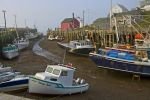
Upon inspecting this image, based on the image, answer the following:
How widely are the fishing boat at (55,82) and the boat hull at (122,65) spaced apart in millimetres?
7380

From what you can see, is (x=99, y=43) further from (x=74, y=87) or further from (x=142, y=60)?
(x=74, y=87)

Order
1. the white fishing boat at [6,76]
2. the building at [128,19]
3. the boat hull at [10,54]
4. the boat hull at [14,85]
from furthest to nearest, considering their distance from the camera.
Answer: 1. the boat hull at [10,54]
2. the building at [128,19]
3. the white fishing boat at [6,76]
4. the boat hull at [14,85]

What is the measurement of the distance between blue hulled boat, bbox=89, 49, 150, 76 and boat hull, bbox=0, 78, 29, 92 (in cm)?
918

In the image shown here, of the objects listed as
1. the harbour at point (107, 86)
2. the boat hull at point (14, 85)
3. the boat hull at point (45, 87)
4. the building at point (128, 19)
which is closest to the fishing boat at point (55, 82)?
the boat hull at point (45, 87)

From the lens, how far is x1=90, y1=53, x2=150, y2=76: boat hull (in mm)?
27611

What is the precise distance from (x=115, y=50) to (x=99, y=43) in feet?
67.1

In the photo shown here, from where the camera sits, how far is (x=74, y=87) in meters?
21.8

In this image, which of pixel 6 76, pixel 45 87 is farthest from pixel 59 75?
pixel 6 76

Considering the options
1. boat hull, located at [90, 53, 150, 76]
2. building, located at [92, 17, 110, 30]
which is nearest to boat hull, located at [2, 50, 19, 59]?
boat hull, located at [90, 53, 150, 76]

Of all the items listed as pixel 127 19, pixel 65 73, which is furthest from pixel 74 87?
pixel 127 19

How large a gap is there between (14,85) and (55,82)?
3.09m

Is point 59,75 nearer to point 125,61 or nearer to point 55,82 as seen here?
point 55,82

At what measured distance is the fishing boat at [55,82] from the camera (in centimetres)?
2089

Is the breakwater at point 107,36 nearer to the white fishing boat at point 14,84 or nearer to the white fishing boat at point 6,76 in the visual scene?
the white fishing boat at point 6,76
